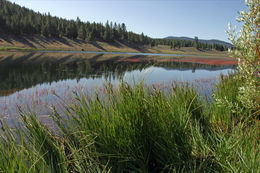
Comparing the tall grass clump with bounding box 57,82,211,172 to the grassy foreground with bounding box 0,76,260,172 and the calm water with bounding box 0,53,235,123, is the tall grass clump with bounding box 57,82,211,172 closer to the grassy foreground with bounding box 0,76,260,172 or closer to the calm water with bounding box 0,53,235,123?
the grassy foreground with bounding box 0,76,260,172

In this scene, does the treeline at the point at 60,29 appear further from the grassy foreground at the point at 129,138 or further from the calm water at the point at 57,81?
the grassy foreground at the point at 129,138

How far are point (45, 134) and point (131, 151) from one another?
5.09 feet

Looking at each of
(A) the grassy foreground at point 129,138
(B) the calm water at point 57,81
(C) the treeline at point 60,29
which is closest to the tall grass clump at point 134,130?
(A) the grassy foreground at point 129,138

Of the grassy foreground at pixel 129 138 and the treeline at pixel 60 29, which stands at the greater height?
the treeline at pixel 60 29

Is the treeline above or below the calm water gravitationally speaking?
above

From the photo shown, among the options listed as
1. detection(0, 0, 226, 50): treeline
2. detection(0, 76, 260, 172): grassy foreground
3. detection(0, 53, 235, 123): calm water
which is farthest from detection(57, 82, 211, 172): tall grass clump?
detection(0, 0, 226, 50): treeline

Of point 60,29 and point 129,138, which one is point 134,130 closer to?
point 129,138

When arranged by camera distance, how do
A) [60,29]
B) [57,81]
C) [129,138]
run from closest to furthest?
[129,138] → [57,81] → [60,29]

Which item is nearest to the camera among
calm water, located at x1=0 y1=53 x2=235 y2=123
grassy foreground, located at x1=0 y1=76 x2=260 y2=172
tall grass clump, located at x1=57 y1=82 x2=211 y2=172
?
grassy foreground, located at x1=0 y1=76 x2=260 y2=172

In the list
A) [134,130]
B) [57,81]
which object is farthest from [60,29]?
[134,130]

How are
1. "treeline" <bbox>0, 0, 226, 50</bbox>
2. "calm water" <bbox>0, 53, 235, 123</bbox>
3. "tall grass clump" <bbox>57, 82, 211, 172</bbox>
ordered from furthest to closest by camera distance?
"treeline" <bbox>0, 0, 226, 50</bbox> < "calm water" <bbox>0, 53, 235, 123</bbox> < "tall grass clump" <bbox>57, 82, 211, 172</bbox>

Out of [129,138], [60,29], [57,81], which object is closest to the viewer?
[129,138]

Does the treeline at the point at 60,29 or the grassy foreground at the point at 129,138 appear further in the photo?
the treeline at the point at 60,29

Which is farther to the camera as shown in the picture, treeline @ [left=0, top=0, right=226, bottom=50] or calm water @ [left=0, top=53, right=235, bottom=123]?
treeline @ [left=0, top=0, right=226, bottom=50]
